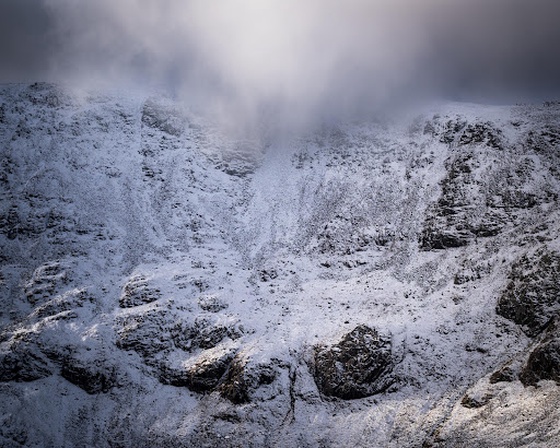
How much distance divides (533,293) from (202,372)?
3054 cm

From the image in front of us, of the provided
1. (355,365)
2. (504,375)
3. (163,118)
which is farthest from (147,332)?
(163,118)

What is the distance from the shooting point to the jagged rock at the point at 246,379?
121 feet

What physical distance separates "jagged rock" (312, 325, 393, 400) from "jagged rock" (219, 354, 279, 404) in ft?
13.5

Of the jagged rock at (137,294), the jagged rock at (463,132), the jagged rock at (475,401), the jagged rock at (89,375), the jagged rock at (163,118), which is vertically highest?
the jagged rock at (163,118)

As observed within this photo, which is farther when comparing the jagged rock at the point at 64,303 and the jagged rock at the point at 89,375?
the jagged rock at the point at 64,303

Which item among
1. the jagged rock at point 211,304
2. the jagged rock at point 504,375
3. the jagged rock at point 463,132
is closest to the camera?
the jagged rock at point 504,375

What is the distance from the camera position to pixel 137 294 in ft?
148

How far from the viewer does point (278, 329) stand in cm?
4153

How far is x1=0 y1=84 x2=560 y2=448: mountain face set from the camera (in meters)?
34.6

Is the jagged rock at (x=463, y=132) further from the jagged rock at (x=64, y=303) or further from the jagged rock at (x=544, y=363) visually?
the jagged rock at (x=64, y=303)

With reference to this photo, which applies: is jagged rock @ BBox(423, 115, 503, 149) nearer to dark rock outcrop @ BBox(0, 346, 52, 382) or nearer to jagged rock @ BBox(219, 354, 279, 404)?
jagged rock @ BBox(219, 354, 279, 404)

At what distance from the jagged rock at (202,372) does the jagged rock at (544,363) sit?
2462 centimetres

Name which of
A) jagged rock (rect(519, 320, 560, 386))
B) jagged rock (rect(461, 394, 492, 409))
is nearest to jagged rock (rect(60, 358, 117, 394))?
jagged rock (rect(461, 394, 492, 409))

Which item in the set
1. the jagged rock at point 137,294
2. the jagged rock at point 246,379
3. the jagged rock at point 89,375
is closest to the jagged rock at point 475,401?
the jagged rock at point 246,379
